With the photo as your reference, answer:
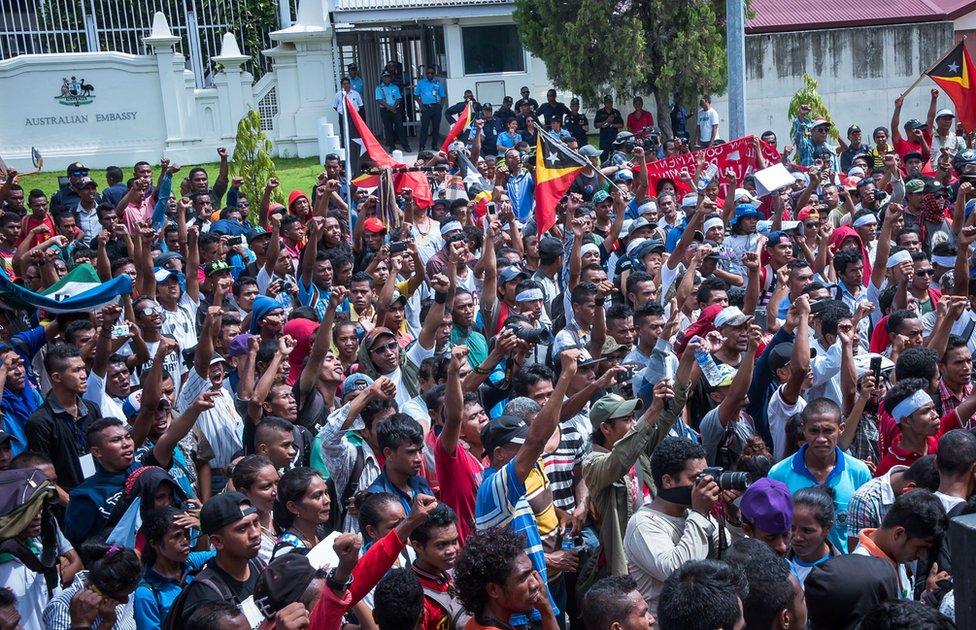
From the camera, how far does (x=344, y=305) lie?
891 cm

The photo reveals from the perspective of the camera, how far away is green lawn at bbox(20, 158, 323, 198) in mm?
20375

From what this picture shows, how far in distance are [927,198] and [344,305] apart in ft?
19.7

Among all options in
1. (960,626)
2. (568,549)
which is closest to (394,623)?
(568,549)

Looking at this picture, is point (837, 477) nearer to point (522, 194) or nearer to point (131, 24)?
point (522, 194)

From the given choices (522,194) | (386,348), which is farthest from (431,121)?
(386,348)

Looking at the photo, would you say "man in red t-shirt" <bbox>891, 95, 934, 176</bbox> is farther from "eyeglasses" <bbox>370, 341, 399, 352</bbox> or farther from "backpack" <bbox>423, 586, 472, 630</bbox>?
"backpack" <bbox>423, 586, 472, 630</bbox>

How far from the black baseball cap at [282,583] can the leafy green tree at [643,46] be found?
1722 centimetres

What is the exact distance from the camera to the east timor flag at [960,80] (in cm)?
1466

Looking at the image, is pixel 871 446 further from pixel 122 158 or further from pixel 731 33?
pixel 122 158

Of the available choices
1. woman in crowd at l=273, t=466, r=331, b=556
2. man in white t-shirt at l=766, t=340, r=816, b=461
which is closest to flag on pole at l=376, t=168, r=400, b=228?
man in white t-shirt at l=766, t=340, r=816, b=461

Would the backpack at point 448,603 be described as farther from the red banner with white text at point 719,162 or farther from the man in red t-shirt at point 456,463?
the red banner with white text at point 719,162

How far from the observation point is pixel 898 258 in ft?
28.5

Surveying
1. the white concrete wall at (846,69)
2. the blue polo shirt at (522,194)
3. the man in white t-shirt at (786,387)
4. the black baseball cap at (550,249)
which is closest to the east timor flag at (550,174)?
the blue polo shirt at (522,194)

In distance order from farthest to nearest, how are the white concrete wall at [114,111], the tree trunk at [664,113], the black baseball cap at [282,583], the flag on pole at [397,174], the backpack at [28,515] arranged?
the white concrete wall at [114,111]
the tree trunk at [664,113]
the flag on pole at [397,174]
the backpack at [28,515]
the black baseball cap at [282,583]
